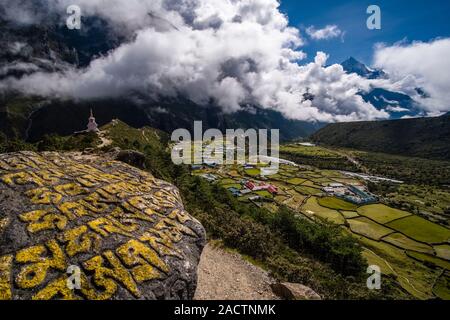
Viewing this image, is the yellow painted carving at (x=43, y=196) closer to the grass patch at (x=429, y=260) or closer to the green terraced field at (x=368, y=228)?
the grass patch at (x=429, y=260)

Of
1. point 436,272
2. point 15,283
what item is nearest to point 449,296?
point 436,272

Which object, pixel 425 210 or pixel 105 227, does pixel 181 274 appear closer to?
pixel 105 227

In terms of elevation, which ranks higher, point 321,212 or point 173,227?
point 173,227

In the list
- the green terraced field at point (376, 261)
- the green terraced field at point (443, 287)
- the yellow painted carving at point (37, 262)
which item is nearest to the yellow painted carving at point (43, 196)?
the yellow painted carving at point (37, 262)

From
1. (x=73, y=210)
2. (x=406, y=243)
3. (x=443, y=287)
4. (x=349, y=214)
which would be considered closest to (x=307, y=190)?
(x=349, y=214)

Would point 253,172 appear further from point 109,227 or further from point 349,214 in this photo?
point 109,227
